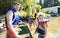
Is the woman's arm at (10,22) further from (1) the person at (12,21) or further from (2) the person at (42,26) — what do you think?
(2) the person at (42,26)

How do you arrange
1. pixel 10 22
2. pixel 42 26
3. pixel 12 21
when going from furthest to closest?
pixel 42 26
pixel 12 21
pixel 10 22

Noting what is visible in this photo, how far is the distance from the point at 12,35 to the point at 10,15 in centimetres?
45

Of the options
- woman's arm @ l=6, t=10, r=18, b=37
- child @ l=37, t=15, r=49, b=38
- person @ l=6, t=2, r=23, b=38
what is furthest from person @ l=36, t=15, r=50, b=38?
woman's arm @ l=6, t=10, r=18, b=37

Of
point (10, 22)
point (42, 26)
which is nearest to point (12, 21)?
point (10, 22)

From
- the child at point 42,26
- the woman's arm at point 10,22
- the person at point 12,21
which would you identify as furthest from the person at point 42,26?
the woman's arm at point 10,22

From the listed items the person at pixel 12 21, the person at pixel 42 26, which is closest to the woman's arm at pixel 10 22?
the person at pixel 12 21

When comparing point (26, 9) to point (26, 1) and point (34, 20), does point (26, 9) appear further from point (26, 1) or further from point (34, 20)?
point (34, 20)

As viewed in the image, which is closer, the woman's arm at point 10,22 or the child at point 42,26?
the woman's arm at point 10,22

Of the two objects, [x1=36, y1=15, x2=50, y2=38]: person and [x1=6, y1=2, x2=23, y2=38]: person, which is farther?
[x1=36, y1=15, x2=50, y2=38]: person

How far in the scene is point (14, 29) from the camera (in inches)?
201

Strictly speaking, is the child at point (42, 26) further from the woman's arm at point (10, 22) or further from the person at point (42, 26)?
the woman's arm at point (10, 22)

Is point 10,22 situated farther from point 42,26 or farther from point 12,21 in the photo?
point 42,26

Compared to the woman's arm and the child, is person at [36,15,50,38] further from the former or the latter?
the woman's arm

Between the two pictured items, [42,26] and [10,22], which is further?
[42,26]
